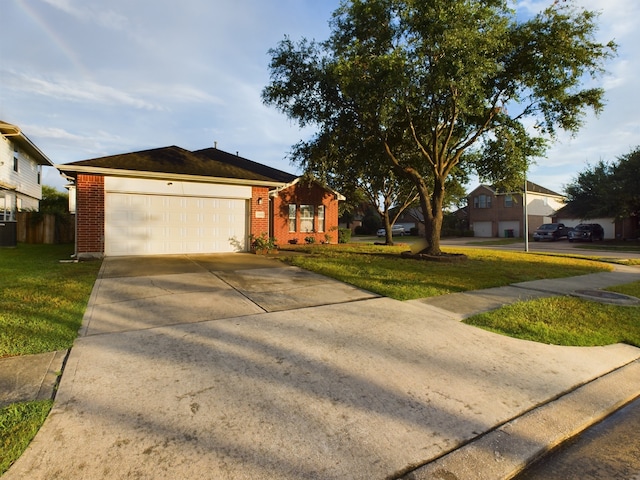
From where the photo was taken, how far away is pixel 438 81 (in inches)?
386

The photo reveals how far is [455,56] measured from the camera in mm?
9617

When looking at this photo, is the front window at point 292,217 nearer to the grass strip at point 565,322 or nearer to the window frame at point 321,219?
the window frame at point 321,219

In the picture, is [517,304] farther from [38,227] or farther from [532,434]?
[38,227]

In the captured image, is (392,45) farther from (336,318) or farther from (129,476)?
(129,476)

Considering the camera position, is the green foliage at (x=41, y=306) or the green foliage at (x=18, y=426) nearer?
the green foliage at (x=18, y=426)

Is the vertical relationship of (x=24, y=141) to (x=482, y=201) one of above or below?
above

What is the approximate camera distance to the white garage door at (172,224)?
11.7m

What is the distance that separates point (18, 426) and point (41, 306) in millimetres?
3528

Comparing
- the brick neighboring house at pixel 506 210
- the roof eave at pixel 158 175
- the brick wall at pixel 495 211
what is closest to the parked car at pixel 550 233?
the brick neighboring house at pixel 506 210

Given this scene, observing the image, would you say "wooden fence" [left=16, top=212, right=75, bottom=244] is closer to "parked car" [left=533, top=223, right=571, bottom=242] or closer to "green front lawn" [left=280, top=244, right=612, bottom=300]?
"green front lawn" [left=280, top=244, right=612, bottom=300]

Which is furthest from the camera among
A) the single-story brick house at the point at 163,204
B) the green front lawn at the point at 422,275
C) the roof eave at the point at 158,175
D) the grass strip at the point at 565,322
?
the single-story brick house at the point at 163,204

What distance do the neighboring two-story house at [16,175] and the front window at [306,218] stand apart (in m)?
13.2

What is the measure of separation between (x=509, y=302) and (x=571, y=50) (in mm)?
9029

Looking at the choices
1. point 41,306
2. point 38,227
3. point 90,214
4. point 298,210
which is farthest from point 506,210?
point 41,306
